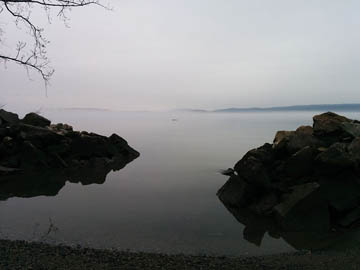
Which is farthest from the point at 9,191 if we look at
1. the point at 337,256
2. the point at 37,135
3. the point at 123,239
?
the point at 337,256

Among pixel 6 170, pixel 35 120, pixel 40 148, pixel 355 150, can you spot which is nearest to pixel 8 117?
pixel 35 120

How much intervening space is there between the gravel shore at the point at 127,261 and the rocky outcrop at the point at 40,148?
585 inches

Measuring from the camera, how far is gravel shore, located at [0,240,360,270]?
22.9 feet

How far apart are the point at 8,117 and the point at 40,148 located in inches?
193

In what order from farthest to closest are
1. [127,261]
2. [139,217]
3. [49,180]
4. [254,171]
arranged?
[49,180]
[254,171]
[139,217]
[127,261]

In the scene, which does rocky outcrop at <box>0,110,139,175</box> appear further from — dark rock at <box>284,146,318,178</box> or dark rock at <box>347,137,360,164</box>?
dark rock at <box>347,137,360,164</box>

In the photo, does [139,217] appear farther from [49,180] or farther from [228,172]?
[228,172]

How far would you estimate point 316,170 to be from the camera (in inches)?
554

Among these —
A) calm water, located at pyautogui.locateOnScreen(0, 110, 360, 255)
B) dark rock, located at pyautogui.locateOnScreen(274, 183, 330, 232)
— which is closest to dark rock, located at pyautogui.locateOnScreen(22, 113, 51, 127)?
calm water, located at pyautogui.locateOnScreen(0, 110, 360, 255)

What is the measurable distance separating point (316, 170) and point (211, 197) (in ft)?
17.6

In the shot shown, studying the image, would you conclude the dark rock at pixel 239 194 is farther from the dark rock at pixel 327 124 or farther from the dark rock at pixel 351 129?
the dark rock at pixel 351 129

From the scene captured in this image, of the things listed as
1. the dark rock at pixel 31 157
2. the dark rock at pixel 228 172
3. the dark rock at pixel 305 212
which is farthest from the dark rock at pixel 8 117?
the dark rock at pixel 305 212

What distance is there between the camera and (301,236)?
1139cm

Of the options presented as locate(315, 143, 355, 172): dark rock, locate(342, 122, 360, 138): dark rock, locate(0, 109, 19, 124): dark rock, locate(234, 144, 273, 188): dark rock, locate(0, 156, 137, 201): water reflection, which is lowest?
locate(0, 156, 137, 201): water reflection
